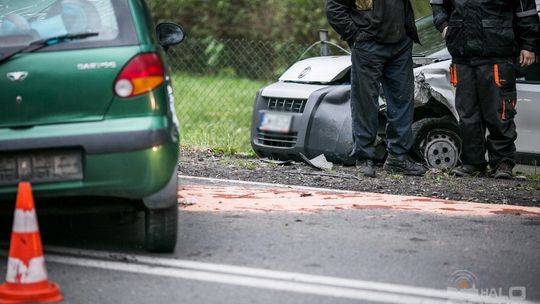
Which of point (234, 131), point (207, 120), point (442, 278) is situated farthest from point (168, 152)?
point (207, 120)

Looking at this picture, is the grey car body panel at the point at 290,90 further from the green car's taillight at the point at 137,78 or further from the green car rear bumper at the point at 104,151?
the green car rear bumper at the point at 104,151

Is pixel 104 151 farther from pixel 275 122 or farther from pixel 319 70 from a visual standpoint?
pixel 319 70

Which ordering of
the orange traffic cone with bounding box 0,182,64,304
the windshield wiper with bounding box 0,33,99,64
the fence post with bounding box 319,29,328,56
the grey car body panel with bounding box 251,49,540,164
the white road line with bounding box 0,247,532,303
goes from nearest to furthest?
1. the orange traffic cone with bounding box 0,182,64,304
2. the white road line with bounding box 0,247,532,303
3. the windshield wiper with bounding box 0,33,99,64
4. the grey car body panel with bounding box 251,49,540,164
5. the fence post with bounding box 319,29,328,56

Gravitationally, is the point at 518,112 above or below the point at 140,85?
below

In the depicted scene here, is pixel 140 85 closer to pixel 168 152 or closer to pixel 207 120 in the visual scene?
pixel 168 152

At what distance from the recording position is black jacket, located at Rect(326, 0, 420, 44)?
27.3 feet

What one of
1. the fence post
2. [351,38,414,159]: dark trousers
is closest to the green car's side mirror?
[351,38,414,159]: dark trousers

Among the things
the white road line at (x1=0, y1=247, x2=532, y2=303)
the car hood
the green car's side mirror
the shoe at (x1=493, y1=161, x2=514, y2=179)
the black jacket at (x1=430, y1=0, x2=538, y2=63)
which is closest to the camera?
the white road line at (x1=0, y1=247, x2=532, y2=303)

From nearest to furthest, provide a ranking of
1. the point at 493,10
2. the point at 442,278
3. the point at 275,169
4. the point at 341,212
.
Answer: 1. the point at 442,278
2. the point at 341,212
3. the point at 493,10
4. the point at 275,169

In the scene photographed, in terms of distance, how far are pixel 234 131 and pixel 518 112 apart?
5.65 metres

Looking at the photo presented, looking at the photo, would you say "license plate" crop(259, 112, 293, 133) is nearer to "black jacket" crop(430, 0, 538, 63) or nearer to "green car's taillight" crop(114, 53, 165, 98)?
"black jacket" crop(430, 0, 538, 63)

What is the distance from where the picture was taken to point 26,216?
15.2 ft

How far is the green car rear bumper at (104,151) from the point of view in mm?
5090
